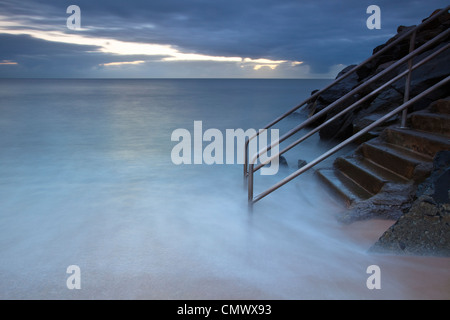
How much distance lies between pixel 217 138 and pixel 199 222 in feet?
24.1

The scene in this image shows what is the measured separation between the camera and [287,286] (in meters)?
2.29

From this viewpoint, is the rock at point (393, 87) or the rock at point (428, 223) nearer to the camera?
the rock at point (428, 223)

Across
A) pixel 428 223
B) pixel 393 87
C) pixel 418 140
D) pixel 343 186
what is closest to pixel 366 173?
pixel 343 186

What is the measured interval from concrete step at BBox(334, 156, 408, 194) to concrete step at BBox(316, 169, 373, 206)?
53 millimetres

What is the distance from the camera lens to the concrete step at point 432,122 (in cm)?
344

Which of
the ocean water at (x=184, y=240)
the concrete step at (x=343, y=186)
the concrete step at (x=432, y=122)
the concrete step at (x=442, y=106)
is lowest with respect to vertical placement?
the ocean water at (x=184, y=240)

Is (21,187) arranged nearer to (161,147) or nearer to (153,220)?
(153,220)

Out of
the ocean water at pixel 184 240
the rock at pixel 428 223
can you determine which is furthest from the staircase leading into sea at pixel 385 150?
the rock at pixel 428 223

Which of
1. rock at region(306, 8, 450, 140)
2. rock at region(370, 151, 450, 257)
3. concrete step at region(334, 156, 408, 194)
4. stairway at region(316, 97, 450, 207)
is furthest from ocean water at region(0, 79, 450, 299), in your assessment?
rock at region(306, 8, 450, 140)

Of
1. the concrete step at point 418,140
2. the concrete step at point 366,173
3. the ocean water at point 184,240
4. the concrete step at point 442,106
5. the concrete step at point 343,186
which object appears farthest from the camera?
the concrete step at point 442,106

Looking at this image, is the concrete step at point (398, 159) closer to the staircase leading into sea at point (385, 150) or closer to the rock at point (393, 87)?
the staircase leading into sea at point (385, 150)

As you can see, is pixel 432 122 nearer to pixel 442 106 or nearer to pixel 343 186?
pixel 442 106

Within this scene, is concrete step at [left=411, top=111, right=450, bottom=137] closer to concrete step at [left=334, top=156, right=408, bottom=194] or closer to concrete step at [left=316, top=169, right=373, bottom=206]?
concrete step at [left=334, top=156, right=408, bottom=194]

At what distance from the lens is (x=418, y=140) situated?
343cm
